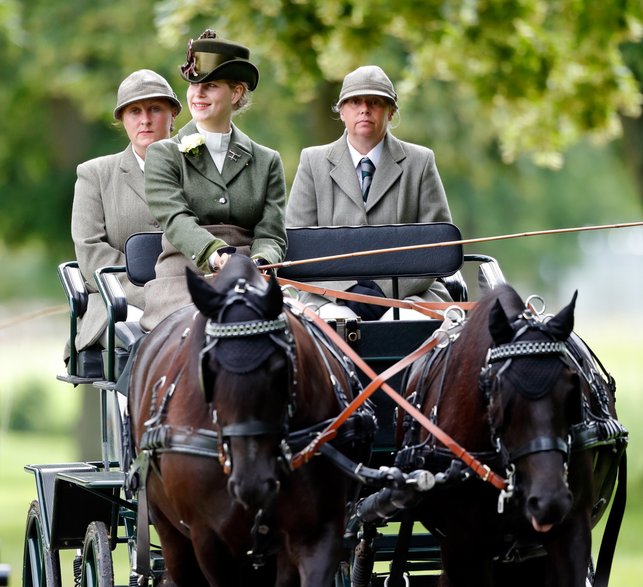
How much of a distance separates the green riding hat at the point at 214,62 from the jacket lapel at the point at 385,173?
141cm

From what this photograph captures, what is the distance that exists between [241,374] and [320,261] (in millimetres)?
1917

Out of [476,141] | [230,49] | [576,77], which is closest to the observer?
[230,49]

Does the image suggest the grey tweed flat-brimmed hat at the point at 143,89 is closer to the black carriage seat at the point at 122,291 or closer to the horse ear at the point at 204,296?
the black carriage seat at the point at 122,291

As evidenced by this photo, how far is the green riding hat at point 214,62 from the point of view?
6777 millimetres

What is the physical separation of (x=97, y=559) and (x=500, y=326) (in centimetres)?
260

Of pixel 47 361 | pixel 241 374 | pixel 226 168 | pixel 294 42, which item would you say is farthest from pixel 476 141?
pixel 47 361

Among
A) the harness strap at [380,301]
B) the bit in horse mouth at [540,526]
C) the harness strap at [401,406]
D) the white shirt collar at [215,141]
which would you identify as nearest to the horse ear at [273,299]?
the harness strap at [401,406]

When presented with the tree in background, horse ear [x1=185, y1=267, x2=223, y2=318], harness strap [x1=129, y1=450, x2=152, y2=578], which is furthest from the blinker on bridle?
the tree in background

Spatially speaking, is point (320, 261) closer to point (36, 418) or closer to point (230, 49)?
point (230, 49)

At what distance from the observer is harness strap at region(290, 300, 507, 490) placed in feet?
19.2

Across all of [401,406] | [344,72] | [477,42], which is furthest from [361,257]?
[477,42]

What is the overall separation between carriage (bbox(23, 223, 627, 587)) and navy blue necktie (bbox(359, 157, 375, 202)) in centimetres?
69

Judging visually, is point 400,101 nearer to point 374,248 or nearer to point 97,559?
point 374,248

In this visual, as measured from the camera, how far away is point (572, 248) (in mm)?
39375
